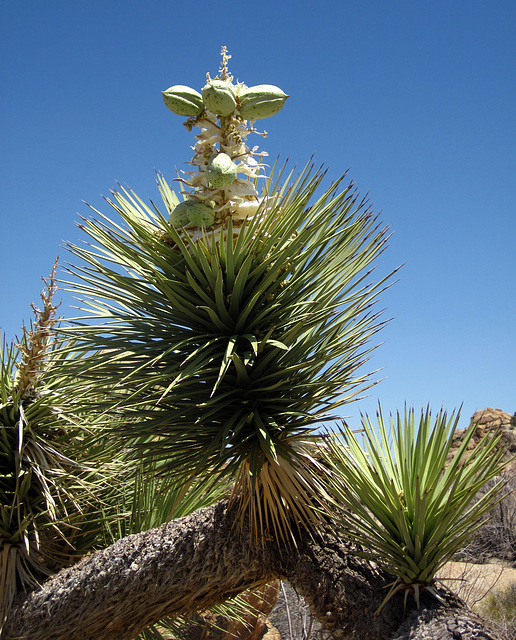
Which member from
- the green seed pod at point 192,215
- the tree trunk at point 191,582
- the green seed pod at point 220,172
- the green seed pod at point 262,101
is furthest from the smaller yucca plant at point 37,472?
the green seed pod at point 262,101

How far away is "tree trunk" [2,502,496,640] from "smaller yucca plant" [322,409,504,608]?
17 centimetres

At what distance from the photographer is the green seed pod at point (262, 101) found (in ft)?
9.55

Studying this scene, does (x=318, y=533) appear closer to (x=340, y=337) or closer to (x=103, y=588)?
(x=340, y=337)

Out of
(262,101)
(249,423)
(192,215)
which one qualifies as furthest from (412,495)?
(262,101)

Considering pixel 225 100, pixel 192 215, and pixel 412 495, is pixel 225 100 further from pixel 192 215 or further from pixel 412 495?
pixel 412 495

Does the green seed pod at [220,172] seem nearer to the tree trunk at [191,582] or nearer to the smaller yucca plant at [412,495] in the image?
the smaller yucca plant at [412,495]

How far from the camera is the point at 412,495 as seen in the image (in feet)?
8.32

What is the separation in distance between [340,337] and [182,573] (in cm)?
161

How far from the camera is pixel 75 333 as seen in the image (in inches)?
117

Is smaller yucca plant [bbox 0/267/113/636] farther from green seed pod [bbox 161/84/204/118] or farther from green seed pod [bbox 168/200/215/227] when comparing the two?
green seed pod [bbox 161/84/204/118]

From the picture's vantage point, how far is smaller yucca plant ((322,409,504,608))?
243 cm

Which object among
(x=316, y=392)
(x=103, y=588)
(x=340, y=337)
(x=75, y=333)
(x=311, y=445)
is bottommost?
(x=103, y=588)

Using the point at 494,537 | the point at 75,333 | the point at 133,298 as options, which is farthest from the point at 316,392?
the point at 494,537

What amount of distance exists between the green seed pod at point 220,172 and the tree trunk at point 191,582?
74.0 inches
